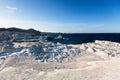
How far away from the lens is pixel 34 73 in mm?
9570

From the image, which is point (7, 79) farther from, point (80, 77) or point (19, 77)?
point (80, 77)

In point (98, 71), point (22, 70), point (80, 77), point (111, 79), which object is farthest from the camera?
point (22, 70)

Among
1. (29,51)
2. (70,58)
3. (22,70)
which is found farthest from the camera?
(29,51)

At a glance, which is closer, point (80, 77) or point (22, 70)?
point (80, 77)

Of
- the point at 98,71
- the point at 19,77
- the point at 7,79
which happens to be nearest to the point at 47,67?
the point at 19,77

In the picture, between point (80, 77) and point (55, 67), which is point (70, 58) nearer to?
point (55, 67)

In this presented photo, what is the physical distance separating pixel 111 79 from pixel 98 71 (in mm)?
1381

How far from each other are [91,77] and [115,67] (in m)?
2.32

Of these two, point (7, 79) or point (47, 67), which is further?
point (47, 67)

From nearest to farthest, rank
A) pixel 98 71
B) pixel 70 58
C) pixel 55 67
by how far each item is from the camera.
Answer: pixel 98 71 → pixel 55 67 → pixel 70 58

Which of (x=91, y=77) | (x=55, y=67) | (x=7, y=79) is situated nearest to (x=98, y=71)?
→ (x=91, y=77)

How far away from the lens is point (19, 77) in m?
8.94

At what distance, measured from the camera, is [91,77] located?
8492 mm

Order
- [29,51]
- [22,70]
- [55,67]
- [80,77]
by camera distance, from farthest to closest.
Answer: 1. [29,51]
2. [55,67]
3. [22,70]
4. [80,77]
